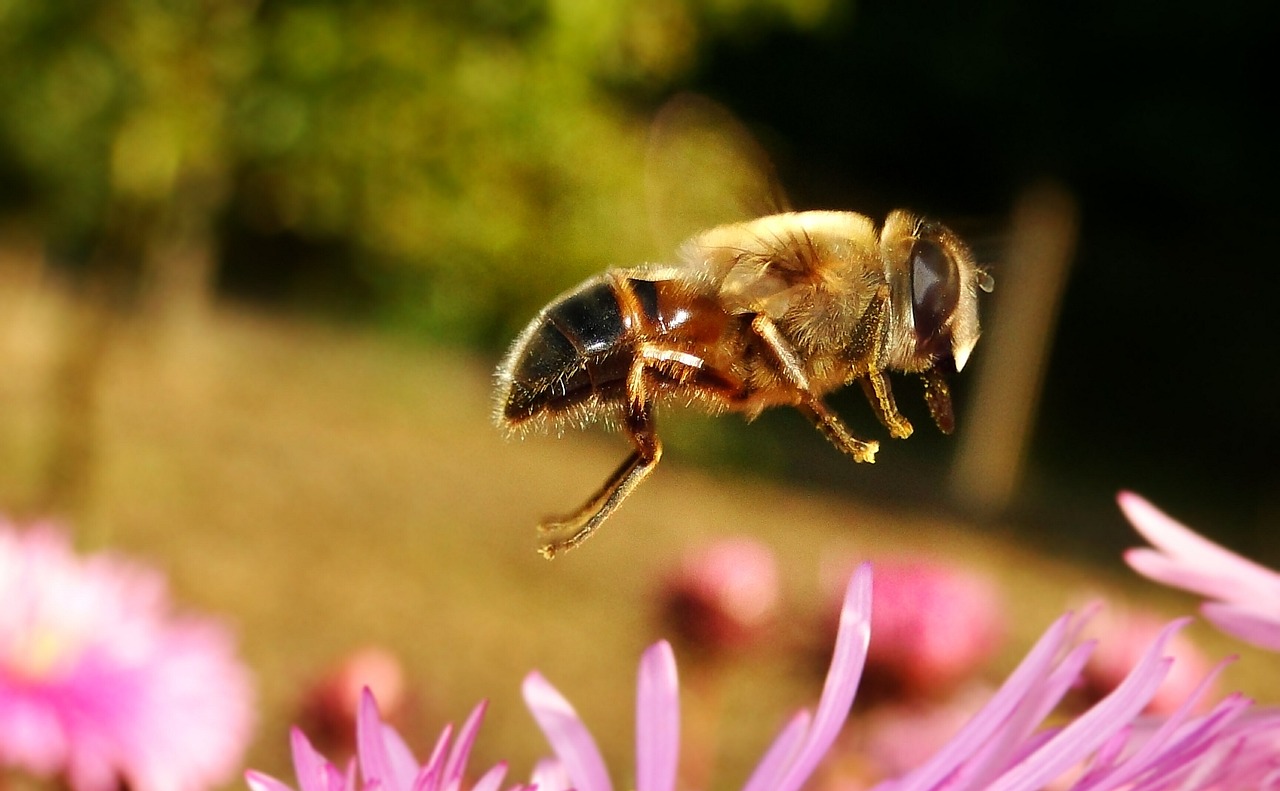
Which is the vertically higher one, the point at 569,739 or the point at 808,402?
the point at 808,402

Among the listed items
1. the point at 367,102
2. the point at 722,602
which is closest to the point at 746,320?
the point at 722,602

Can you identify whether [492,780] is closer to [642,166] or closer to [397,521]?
[642,166]

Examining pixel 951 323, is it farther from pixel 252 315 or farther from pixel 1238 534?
pixel 252 315

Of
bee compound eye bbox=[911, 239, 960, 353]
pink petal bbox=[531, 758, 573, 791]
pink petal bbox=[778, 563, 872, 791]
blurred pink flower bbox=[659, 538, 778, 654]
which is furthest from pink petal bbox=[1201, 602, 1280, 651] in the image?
blurred pink flower bbox=[659, 538, 778, 654]

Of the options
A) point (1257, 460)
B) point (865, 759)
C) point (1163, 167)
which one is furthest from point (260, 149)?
point (1163, 167)

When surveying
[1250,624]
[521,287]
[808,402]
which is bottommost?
[1250,624]

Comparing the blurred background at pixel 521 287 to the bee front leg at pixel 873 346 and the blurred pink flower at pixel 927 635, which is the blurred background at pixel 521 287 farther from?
the blurred pink flower at pixel 927 635
